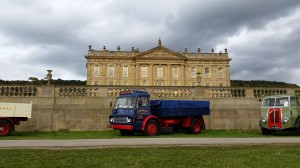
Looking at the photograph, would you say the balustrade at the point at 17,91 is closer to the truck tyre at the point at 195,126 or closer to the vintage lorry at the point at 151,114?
the vintage lorry at the point at 151,114

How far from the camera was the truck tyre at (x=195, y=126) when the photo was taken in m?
14.9

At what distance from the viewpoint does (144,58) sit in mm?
77062

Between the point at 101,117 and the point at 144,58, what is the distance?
198 ft

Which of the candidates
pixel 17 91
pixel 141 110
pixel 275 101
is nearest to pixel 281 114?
pixel 275 101

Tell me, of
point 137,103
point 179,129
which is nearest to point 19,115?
point 137,103

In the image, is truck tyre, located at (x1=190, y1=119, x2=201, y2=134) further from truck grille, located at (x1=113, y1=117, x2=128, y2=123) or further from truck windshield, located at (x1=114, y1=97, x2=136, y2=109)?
truck grille, located at (x1=113, y1=117, x2=128, y2=123)

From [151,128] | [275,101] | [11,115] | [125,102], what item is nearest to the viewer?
[151,128]

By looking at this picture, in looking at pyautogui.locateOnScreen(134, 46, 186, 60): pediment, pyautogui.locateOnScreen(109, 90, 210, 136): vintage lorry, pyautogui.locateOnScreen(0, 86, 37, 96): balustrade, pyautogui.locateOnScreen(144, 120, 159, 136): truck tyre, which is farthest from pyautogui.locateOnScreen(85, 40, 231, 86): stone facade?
pyautogui.locateOnScreen(144, 120, 159, 136): truck tyre

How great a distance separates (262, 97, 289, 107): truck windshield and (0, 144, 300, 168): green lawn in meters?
7.12

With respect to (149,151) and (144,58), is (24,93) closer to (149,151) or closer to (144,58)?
(149,151)

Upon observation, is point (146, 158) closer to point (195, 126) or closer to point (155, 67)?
point (195, 126)

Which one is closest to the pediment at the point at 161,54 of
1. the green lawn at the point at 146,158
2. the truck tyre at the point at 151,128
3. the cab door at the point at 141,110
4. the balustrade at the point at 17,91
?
the balustrade at the point at 17,91

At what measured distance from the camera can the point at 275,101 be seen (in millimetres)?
14898

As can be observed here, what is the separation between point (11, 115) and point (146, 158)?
400 inches
